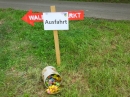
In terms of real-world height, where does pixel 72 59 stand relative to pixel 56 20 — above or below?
below

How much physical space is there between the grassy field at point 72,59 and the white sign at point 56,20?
83 centimetres

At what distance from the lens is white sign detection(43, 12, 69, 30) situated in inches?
135

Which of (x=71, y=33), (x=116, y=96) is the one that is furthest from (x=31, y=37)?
(x=116, y=96)

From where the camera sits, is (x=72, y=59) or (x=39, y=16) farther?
(x=72, y=59)

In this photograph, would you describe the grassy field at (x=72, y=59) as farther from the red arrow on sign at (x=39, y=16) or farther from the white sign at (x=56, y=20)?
the red arrow on sign at (x=39, y=16)

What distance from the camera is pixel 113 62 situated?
12.9 ft

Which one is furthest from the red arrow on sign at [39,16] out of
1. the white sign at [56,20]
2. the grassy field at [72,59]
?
the grassy field at [72,59]

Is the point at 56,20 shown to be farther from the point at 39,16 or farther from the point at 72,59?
the point at 72,59

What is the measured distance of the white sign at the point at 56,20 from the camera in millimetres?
3418

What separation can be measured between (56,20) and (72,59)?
3.24ft

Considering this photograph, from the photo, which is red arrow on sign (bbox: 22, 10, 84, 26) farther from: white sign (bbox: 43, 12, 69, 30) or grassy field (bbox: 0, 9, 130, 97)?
grassy field (bbox: 0, 9, 130, 97)

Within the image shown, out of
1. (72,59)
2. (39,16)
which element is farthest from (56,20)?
(72,59)

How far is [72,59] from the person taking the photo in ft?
13.4

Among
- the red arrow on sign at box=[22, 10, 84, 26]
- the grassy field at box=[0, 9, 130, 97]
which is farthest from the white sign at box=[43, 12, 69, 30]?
the grassy field at box=[0, 9, 130, 97]
